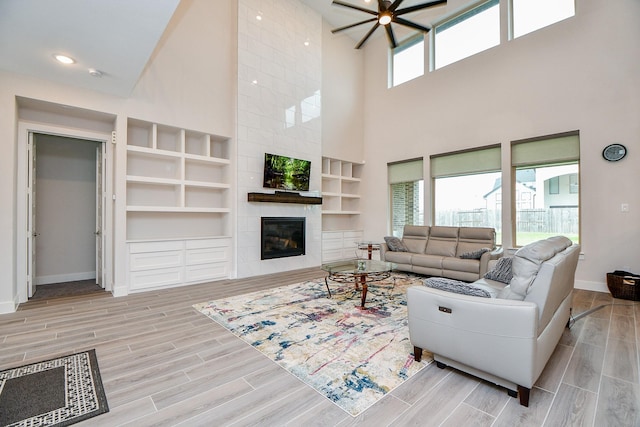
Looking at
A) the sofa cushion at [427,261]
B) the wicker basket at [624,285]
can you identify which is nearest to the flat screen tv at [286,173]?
the sofa cushion at [427,261]

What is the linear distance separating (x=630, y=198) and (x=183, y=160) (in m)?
6.90

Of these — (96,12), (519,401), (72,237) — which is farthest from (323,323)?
(72,237)

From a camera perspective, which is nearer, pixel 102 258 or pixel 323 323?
pixel 323 323

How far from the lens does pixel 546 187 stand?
504cm

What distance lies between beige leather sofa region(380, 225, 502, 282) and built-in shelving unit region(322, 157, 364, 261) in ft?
5.17

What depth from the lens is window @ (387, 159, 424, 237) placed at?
6.84 meters

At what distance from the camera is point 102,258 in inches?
185

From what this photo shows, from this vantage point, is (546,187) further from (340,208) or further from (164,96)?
(164,96)

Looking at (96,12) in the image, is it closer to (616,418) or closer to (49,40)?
(49,40)

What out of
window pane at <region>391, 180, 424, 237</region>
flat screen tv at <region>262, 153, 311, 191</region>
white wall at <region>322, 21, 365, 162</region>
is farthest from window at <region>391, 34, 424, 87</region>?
flat screen tv at <region>262, 153, 311, 191</region>

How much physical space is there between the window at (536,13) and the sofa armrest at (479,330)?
5747 millimetres

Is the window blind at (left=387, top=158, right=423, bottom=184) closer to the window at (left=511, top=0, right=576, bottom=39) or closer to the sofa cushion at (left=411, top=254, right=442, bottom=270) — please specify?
the sofa cushion at (left=411, top=254, right=442, bottom=270)

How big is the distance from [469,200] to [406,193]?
1.48 m

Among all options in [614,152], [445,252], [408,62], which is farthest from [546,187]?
[408,62]
